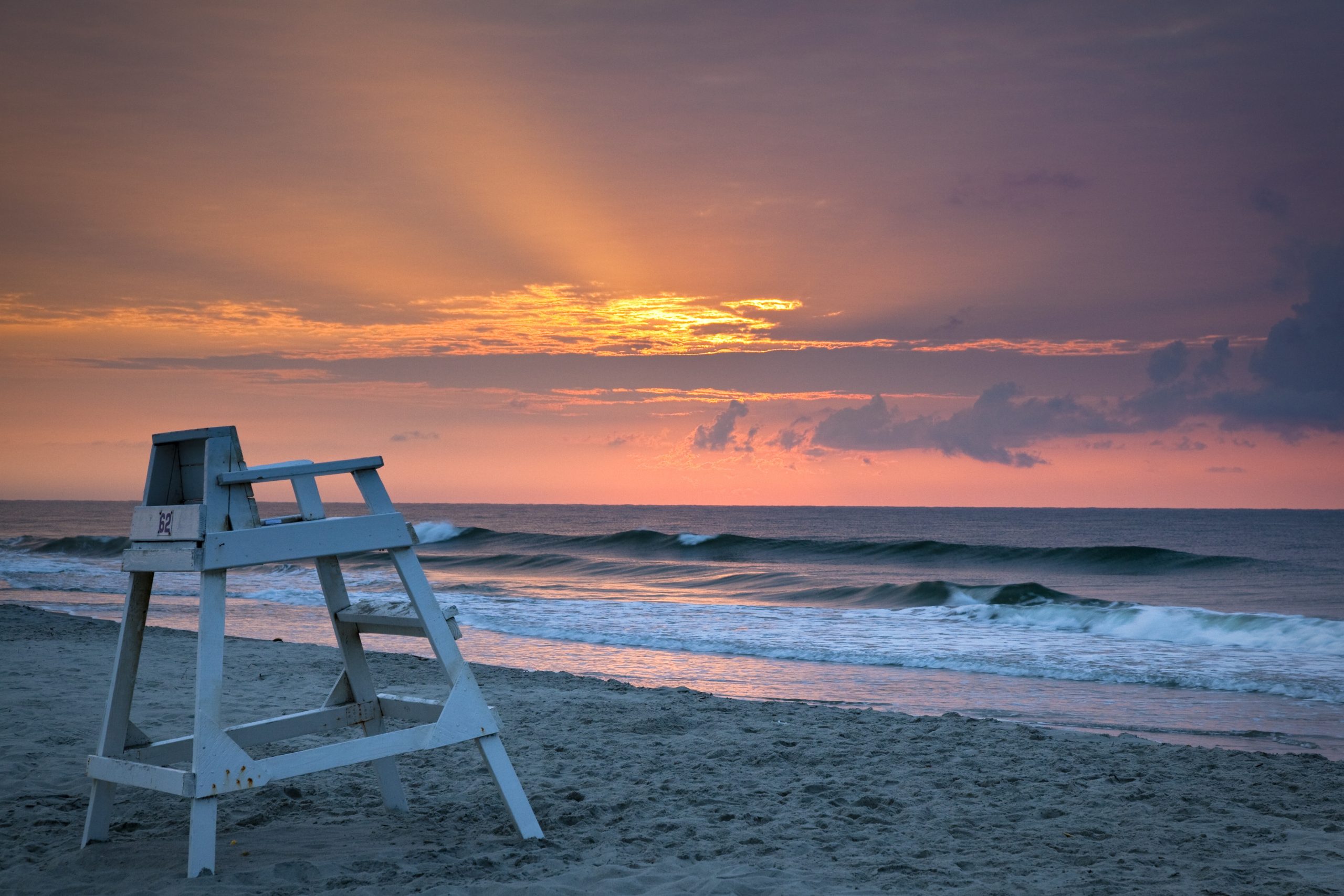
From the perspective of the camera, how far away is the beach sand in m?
3.94

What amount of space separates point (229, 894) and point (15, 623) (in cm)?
1180

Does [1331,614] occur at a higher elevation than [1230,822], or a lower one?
lower

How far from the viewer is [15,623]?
13.0 m

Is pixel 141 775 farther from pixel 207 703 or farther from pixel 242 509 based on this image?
pixel 242 509

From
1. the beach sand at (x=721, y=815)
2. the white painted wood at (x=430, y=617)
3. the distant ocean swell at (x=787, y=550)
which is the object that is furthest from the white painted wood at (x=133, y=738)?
the distant ocean swell at (x=787, y=550)

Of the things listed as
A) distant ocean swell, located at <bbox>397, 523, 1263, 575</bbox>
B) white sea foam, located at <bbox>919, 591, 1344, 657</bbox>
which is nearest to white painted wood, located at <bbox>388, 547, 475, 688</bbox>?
white sea foam, located at <bbox>919, 591, 1344, 657</bbox>

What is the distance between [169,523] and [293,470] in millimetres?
486

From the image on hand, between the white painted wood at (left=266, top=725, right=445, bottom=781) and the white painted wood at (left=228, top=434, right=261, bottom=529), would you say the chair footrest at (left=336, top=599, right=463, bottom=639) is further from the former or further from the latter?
the white painted wood at (left=228, top=434, right=261, bottom=529)

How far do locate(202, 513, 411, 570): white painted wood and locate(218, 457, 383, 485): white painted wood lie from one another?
7.5 inches

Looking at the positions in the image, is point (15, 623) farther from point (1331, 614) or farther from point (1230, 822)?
point (1331, 614)

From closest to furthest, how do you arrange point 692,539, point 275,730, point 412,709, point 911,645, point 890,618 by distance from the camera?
1. point 275,730
2. point 412,709
3. point 911,645
4. point 890,618
5. point 692,539

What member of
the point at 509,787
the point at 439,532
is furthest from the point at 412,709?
the point at 439,532

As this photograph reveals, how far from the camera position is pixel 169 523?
147 inches

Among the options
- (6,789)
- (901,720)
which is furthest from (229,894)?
(901,720)
